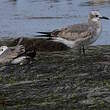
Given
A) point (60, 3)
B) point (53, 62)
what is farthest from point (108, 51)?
A: point (60, 3)

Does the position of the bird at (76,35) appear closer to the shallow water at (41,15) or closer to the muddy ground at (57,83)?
the muddy ground at (57,83)

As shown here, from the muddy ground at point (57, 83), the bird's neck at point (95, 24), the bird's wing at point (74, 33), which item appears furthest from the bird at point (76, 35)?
the muddy ground at point (57, 83)

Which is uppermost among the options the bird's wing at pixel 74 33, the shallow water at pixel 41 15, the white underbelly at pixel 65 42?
the bird's wing at pixel 74 33

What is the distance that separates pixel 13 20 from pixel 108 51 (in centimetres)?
746

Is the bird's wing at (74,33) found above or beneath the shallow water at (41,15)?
above

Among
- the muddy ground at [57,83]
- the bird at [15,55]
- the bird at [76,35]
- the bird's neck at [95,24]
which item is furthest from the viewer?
the bird's neck at [95,24]

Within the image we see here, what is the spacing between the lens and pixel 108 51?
40.1 feet

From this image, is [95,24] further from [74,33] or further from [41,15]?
[41,15]

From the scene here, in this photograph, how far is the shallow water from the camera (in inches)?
650

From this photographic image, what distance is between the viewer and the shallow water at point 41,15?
16.5m

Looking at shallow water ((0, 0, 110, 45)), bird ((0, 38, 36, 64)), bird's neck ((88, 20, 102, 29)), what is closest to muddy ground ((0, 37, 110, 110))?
bird ((0, 38, 36, 64))

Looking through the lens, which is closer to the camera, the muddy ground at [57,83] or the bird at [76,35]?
the muddy ground at [57,83]

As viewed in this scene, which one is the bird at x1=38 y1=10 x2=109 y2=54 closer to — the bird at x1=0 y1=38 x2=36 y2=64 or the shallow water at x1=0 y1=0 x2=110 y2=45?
the bird at x1=0 y1=38 x2=36 y2=64

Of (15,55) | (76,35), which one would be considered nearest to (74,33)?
(76,35)
